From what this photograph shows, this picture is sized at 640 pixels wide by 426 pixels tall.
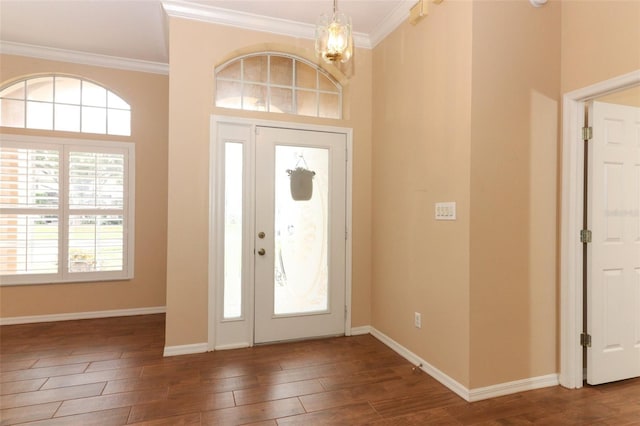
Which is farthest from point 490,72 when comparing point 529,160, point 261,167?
point 261,167

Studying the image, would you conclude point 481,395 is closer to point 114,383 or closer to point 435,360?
point 435,360

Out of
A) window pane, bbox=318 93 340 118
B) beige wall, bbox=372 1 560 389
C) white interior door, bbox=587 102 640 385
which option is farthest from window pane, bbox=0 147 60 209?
white interior door, bbox=587 102 640 385

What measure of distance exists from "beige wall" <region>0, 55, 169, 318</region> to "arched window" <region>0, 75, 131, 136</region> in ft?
0.33

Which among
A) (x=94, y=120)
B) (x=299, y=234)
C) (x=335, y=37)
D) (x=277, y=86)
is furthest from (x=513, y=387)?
(x=94, y=120)

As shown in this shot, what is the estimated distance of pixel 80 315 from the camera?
4.21 m

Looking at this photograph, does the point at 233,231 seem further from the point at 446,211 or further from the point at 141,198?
the point at 446,211

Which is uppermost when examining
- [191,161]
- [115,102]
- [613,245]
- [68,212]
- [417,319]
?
[115,102]

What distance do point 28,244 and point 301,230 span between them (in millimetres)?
3162

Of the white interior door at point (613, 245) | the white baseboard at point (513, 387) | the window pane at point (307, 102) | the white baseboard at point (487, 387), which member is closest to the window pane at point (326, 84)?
the window pane at point (307, 102)

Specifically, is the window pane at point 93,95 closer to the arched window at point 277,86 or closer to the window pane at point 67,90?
the window pane at point 67,90

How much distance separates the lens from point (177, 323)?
10.4 feet

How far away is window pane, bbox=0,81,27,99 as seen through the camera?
4.04 meters

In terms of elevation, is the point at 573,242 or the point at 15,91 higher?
the point at 15,91

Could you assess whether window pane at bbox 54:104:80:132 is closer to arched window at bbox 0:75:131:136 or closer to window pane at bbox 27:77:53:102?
arched window at bbox 0:75:131:136
